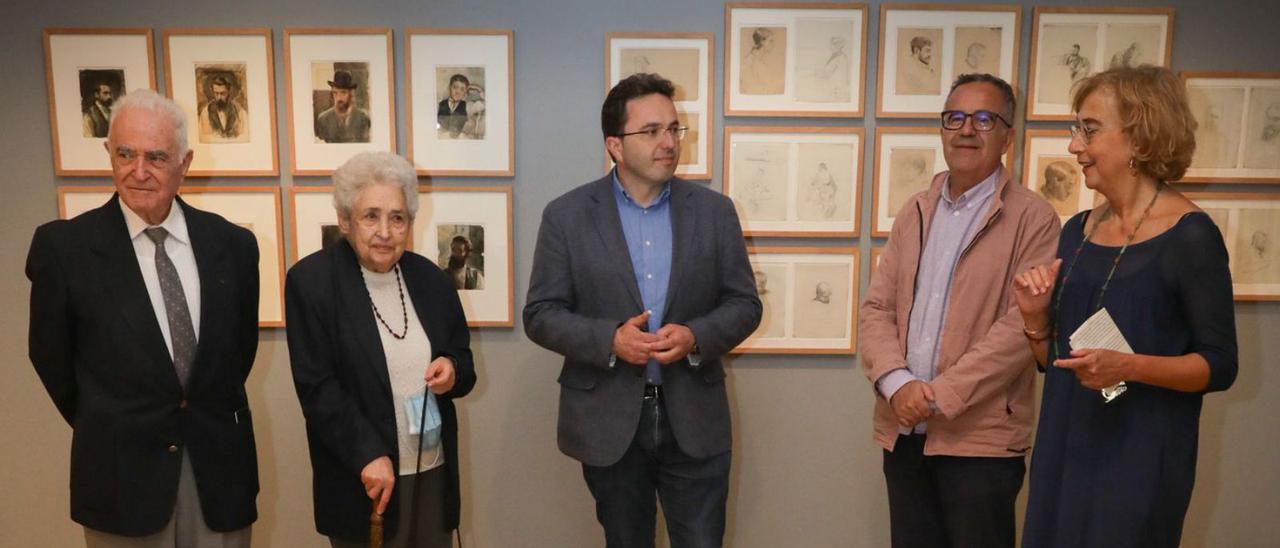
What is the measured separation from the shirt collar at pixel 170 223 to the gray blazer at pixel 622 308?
0.90 meters

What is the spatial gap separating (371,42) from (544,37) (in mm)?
635

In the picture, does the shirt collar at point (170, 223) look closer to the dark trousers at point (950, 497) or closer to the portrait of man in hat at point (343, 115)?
the portrait of man in hat at point (343, 115)

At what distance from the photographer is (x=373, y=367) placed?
1.84 m

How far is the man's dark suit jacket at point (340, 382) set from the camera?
5.99 ft

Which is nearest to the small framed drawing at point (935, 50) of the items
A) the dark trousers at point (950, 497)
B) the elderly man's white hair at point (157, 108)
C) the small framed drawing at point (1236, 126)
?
the small framed drawing at point (1236, 126)

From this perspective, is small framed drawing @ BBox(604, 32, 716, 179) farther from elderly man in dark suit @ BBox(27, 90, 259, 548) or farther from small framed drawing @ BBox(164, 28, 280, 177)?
elderly man in dark suit @ BBox(27, 90, 259, 548)

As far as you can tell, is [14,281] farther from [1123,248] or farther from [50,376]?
[1123,248]

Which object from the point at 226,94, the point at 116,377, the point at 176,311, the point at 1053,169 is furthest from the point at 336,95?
the point at 1053,169

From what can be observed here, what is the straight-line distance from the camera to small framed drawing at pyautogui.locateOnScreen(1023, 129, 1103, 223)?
2.84 m

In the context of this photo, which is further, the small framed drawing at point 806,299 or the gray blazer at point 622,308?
the small framed drawing at point 806,299

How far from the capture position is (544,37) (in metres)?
2.79

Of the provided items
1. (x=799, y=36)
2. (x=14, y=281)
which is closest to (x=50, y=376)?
(x=14, y=281)

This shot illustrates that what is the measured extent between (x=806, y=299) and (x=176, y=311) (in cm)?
208

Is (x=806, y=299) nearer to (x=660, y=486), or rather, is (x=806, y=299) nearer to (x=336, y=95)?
(x=660, y=486)
